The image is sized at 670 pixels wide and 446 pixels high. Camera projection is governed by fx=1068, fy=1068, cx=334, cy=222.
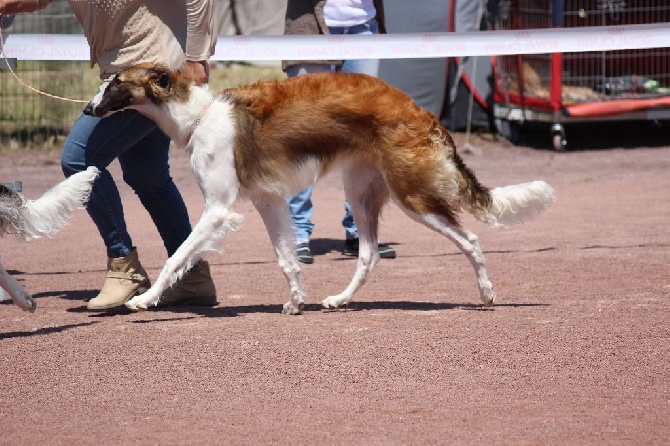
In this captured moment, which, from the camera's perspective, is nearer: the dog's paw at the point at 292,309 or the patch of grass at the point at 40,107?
the dog's paw at the point at 292,309

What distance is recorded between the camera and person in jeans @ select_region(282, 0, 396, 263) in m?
8.29

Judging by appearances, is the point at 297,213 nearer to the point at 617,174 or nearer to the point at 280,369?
the point at 280,369

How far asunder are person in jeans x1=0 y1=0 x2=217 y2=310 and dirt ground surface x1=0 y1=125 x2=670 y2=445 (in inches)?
11.0

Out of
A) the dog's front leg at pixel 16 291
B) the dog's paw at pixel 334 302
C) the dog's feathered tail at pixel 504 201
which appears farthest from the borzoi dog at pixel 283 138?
the dog's paw at pixel 334 302

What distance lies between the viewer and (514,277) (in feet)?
24.3

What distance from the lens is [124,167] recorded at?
6.48 meters

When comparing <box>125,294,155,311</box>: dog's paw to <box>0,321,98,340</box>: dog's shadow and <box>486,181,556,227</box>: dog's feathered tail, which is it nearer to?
<box>0,321,98,340</box>: dog's shadow

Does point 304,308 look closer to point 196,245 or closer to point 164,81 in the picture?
point 196,245

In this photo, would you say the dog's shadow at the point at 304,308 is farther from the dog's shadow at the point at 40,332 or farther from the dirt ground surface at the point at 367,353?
the dog's shadow at the point at 40,332

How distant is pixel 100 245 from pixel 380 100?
4117mm

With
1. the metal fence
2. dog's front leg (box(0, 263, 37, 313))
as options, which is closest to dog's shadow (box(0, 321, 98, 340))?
dog's front leg (box(0, 263, 37, 313))

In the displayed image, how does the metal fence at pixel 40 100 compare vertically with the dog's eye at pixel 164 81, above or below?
below

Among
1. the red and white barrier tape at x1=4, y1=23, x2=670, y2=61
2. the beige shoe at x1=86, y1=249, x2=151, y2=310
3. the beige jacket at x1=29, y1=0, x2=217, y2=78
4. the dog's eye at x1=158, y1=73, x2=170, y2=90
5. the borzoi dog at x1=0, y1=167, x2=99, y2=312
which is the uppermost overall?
the beige jacket at x1=29, y1=0, x2=217, y2=78

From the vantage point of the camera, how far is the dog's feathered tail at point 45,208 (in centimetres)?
576
